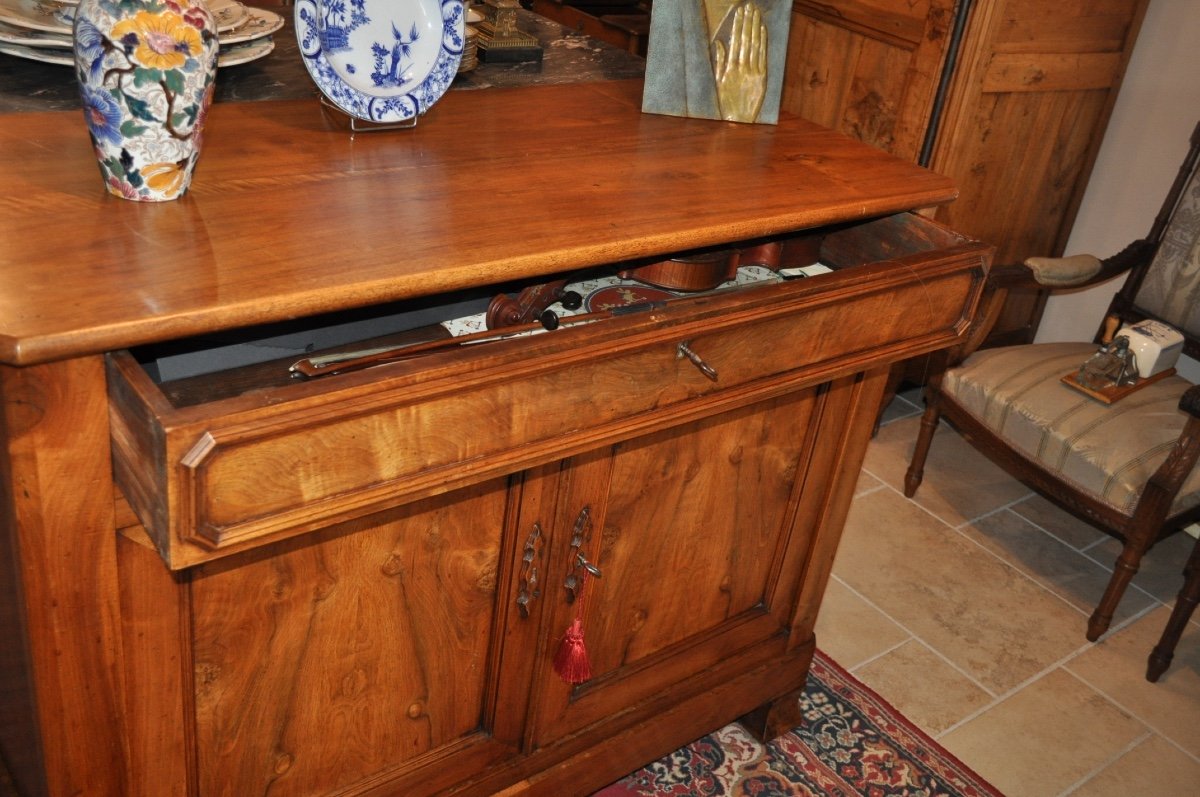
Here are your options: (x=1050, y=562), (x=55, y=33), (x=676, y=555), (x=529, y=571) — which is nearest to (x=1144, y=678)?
(x=1050, y=562)

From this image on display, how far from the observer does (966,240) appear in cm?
144

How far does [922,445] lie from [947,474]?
0.26 metres

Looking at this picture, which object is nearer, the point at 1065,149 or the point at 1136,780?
the point at 1136,780

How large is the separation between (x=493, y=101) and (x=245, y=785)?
901mm

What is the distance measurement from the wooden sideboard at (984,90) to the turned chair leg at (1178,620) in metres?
1.01

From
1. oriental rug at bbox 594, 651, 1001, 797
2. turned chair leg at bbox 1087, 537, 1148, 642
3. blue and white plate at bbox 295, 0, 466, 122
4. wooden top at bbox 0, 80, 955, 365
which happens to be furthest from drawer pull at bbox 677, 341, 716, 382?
turned chair leg at bbox 1087, 537, 1148, 642

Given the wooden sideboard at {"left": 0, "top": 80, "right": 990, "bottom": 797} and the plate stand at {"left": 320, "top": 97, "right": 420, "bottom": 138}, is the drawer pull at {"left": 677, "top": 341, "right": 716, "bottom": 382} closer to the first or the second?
the wooden sideboard at {"left": 0, "top": 80, "right": 990, "bottom": 797}

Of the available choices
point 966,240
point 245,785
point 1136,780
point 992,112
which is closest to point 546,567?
point 245,785

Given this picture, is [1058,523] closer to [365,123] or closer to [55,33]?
[365,123]

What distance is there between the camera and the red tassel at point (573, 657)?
1468mm

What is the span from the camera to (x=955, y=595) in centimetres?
246

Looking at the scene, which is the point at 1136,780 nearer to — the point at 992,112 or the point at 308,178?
the point at 992,112

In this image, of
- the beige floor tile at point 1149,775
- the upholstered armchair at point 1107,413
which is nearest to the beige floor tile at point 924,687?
the beige floor tile at point 1149,775

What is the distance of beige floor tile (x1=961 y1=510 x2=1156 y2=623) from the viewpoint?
2.50 m
